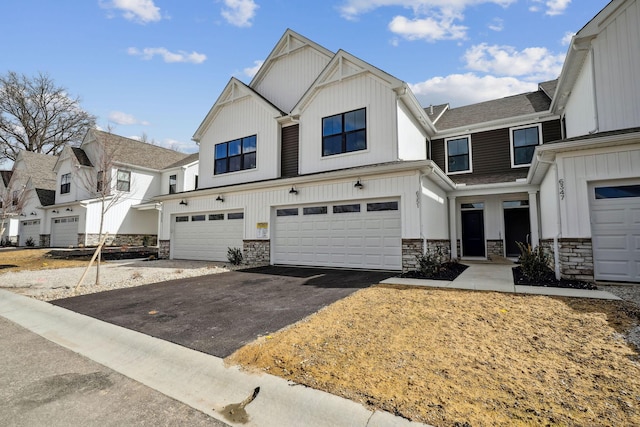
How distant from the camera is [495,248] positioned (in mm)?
13164

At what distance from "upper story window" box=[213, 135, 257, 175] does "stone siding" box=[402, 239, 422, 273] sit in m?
8.03

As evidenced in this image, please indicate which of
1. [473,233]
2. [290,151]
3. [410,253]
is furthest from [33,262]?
[473,233]

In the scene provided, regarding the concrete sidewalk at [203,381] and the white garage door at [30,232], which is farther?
the white garage door at [30,232]

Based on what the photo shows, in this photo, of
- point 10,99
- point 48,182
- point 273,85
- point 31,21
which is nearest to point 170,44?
point 31,21

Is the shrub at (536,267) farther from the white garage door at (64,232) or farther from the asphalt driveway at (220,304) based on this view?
the white garage door at (64,232)

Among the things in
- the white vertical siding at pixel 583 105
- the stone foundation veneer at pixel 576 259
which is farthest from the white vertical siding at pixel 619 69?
the stone foundation veneer at pixel 576 259

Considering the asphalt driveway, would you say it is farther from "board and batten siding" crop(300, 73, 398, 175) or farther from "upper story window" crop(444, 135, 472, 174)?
"upper story window" crop(444, 135, 472, 174)

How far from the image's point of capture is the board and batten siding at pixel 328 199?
9.10 meters

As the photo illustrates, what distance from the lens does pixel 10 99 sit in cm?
3125

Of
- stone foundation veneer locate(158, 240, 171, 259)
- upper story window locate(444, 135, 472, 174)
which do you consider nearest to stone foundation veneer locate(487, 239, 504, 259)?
upper story window locate(444, 135, 472, 174)

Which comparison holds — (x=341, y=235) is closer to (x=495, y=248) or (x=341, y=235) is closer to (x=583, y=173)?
(x=583, y=173)

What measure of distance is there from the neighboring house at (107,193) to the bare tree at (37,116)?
14236 mm

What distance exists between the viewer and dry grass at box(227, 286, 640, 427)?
7.87ft

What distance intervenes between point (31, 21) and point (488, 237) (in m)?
19.4
